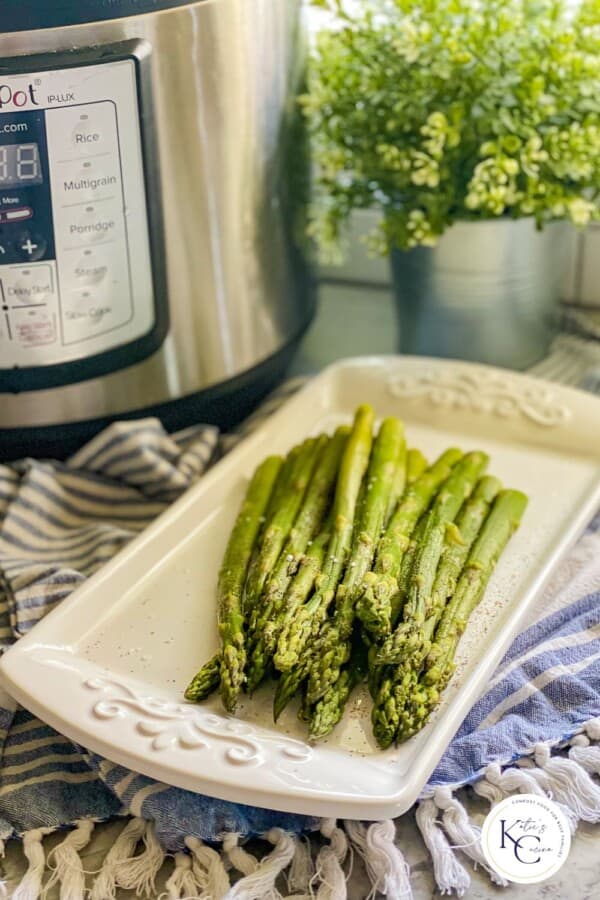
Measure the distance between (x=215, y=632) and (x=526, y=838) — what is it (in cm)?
25

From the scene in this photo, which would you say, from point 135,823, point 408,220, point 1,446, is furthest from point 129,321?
point 135,823

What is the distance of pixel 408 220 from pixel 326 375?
17 centimetres

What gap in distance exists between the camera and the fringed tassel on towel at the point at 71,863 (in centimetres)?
63

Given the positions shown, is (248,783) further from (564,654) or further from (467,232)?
(467,232)

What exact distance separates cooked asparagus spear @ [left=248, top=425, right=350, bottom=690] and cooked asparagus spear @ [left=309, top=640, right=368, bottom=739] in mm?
46

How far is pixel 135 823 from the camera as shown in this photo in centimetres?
67

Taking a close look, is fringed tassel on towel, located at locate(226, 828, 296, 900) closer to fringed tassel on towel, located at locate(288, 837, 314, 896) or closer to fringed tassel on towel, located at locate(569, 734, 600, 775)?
fringed tassel on towel, located at locate(288, 837, 314, 896)

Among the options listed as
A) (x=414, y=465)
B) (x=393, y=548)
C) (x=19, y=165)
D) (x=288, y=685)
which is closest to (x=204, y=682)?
(x=288, y=685)

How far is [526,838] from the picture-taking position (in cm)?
64

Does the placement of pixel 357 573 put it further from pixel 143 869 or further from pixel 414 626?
pixel 143 869

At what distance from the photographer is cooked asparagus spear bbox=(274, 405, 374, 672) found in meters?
0.69

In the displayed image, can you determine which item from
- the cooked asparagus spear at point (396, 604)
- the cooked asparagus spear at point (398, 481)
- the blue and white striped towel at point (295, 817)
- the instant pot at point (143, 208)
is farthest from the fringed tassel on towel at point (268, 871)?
the instant pot at point (143, 208)

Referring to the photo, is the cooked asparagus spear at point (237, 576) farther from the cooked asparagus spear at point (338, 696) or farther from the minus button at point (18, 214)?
the minus button at point (18, 214)

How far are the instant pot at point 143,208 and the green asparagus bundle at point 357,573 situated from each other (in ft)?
0.43
